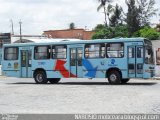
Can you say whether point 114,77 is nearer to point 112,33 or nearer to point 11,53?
point 11,53

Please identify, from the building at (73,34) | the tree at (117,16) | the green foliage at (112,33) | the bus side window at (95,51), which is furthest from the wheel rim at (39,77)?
the building at (73,34)

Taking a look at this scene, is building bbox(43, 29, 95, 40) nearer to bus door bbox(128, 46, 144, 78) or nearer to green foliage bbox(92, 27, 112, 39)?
green foliage bbox(92, 27, 112, 39)

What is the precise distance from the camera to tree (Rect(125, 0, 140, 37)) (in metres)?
83.9

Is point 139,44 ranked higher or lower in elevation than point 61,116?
higher

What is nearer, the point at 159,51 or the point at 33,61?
the point at 33,61

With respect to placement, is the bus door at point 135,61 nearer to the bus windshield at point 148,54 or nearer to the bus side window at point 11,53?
A: the bus windshield at point 148,54

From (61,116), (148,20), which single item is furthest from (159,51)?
(148,20)

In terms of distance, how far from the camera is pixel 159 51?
121 ft

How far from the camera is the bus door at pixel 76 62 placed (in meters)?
28.4

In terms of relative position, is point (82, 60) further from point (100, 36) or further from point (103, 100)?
point (100, 36)

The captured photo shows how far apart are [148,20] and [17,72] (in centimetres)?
6016

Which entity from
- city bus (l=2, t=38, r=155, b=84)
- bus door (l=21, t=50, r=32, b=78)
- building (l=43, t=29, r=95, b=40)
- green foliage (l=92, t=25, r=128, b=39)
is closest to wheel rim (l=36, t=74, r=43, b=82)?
city bus (l=2, t=38, r=155, b=84)

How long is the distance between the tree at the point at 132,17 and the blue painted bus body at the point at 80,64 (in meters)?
54.2

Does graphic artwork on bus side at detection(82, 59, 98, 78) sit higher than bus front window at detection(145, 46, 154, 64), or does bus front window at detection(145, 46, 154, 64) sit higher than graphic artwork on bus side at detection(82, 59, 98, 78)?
bus front window at detection(145, 46, 154, 64)
